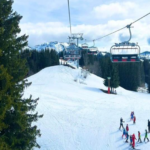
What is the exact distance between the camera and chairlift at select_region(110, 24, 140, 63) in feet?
41.0

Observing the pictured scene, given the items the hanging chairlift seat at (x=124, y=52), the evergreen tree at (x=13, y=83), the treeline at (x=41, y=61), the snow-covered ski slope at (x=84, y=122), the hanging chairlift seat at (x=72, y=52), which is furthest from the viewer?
the treeline at (x=41, y=61)

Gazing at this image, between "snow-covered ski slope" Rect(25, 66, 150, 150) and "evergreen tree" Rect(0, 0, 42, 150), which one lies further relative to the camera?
"snow-covered ski slope" Rect(25, 66, 150, 150)

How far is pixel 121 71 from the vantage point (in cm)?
7269

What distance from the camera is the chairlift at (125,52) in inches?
492

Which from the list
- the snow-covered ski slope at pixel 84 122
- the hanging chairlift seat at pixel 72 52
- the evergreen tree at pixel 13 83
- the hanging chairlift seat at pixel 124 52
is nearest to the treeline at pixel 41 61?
the snow-covered ski slope at pixel 84 122

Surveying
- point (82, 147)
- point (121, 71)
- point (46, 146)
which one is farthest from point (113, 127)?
point (121, 71)

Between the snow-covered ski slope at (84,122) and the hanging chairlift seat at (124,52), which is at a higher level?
the hanging chairlift seat at (124,52)

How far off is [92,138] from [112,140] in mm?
1615

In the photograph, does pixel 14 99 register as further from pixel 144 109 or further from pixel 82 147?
pixel 144 109

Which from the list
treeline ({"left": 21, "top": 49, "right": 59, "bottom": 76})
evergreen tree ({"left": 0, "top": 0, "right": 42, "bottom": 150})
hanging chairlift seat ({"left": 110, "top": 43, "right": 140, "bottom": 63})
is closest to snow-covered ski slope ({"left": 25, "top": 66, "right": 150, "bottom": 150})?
hanging chairlift seat ({"left": 110, "top": 43, "right": 140, "bottom": 63})

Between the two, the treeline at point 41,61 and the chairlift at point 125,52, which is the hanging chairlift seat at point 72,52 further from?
the treeline at point 41,61

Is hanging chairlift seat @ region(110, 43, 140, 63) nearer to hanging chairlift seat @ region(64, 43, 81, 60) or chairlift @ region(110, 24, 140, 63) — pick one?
chairlift @ region(110, 24, 140, 63)

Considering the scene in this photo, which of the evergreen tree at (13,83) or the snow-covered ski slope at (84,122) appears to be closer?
the evergreen tree at (13,83)

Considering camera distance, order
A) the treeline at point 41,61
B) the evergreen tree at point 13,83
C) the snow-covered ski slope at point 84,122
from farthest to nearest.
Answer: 1. the treeline at point 41,61
2. the snow-covered ski slope at point 84,122
3. the evergreen tree at point 13,83
